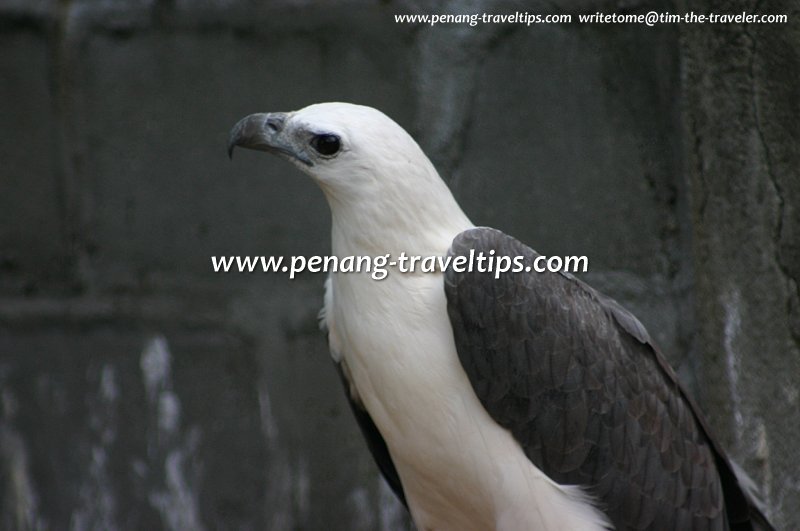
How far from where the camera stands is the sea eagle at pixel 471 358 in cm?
219

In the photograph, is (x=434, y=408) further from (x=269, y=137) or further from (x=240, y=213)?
(x=240, y=213)

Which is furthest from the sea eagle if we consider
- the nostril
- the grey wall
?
the grey wall

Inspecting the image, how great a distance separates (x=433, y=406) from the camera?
2.21 m

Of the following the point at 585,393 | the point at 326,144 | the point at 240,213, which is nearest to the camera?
the point at 326,144

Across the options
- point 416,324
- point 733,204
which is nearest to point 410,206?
point 416,324

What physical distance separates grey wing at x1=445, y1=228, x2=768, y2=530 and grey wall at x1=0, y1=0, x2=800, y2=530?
558 millimetres

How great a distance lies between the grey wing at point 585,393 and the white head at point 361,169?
94 mm

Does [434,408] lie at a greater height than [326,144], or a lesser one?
lesser

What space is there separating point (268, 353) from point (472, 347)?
1.05 meters

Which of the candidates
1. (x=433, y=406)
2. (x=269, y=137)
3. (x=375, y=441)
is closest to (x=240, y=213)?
(x=375, y=441)

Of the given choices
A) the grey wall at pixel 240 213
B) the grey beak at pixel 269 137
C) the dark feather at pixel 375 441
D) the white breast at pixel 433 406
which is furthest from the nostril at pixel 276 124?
the grey wall at pixel 240 213

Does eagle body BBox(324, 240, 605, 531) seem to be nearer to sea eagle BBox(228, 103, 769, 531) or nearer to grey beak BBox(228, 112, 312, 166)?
sea eagle BBox(228, 103, 769, 531)

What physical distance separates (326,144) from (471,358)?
0.46 meters

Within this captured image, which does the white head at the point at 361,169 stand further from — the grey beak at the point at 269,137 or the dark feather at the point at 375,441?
the dark feather at the point at 375,441
